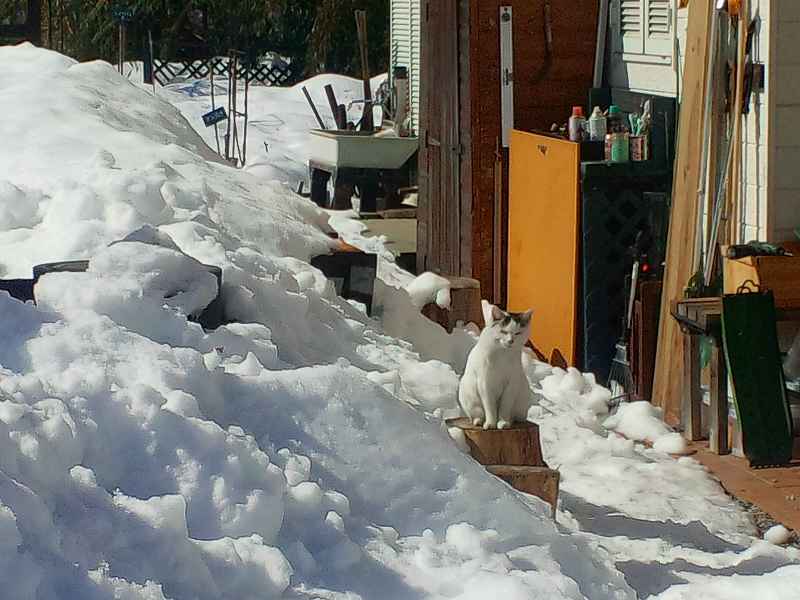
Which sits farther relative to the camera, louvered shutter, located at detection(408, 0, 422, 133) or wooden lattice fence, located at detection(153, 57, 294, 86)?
wooden lattice fence, located at detection(153, 57, 294, 86)

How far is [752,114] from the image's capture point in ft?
23.6

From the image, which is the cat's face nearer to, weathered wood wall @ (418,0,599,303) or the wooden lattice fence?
weathered wood wall @ (418,0,599,303)

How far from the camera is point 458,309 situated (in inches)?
344

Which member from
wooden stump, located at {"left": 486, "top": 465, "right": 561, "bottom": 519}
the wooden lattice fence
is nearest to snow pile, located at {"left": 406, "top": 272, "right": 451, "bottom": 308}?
wooden stump, located at {"left": 486, "top": 465, "right": 561, "bottom": 519}

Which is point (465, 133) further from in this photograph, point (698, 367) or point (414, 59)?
point (414, 59)

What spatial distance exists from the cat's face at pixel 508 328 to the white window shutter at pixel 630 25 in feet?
12.7

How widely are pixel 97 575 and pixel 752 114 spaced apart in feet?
16.2

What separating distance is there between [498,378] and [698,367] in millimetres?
1817

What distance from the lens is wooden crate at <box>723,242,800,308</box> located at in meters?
6.86

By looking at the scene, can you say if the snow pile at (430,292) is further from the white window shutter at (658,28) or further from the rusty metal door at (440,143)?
the white window shutter at (658,28)

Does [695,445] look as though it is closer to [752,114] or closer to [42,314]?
[752,114]

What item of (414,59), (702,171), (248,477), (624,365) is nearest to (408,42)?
(414,59)

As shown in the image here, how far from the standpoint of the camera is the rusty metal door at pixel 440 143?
10219mm

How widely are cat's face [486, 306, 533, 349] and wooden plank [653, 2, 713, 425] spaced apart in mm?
1902
